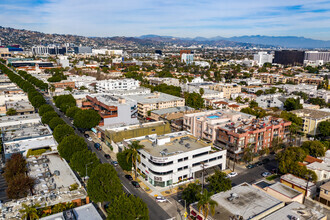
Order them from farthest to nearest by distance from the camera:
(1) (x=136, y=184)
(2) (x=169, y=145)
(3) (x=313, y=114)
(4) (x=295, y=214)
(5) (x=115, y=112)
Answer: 1. (3) (x=313, y=114)
2. (5) (x=115, y=112)
3. (2) (x=169, y=145)
4. (1) (x=136, y=184)
5. (4) (x=295, y=214)

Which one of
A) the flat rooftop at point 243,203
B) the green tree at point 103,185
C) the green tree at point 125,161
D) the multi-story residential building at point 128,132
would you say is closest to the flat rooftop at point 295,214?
the flat rooftop at point 243,203

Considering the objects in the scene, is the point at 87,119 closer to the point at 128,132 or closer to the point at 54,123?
the point at 54,123

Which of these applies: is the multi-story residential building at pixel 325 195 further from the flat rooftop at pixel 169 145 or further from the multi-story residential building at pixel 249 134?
the flat rooftop at pixel 169 145

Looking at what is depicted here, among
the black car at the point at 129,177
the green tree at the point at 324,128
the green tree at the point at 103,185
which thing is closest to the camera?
the green tree at the point at 103,185

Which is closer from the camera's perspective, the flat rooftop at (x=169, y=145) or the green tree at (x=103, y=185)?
the green tree at (x=103, y=185)

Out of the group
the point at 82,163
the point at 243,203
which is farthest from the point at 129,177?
the point at 243,203

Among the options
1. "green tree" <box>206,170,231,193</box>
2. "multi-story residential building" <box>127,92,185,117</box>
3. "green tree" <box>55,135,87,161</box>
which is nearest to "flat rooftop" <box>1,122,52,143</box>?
"green tree" <box>55,135,87,161</box>
